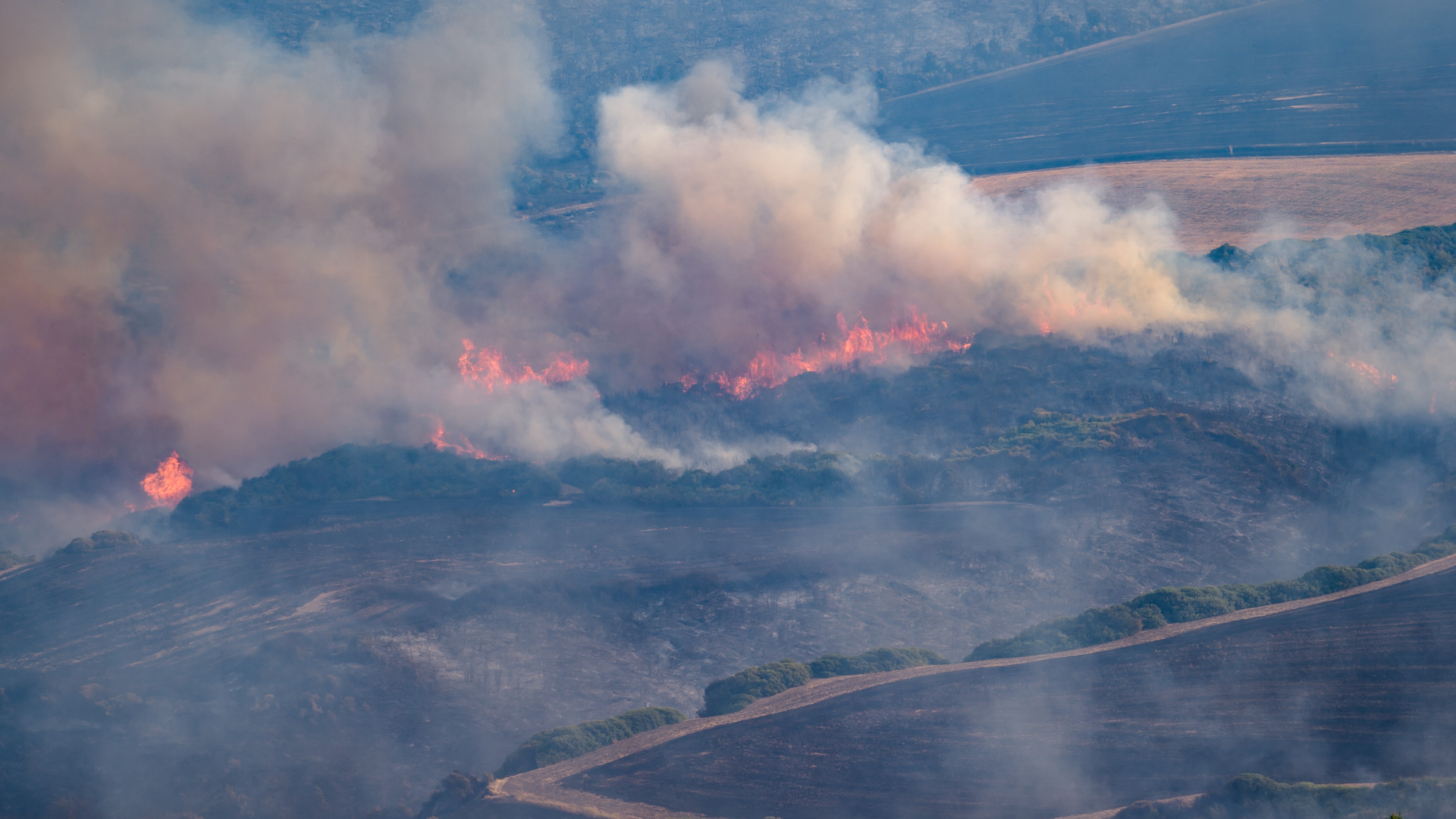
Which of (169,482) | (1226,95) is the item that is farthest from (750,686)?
(1226,95)

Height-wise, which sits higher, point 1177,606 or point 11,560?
point 11,560

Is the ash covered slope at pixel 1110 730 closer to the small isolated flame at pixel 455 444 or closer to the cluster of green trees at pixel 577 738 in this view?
the cluster of green trees at pixel 577 738

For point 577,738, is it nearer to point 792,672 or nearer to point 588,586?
point 792,672

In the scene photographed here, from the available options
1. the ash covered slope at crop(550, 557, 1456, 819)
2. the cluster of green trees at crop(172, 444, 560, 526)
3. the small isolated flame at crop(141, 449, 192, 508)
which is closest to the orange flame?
the ash covered slope at crop(550, 557, 1456, 819)

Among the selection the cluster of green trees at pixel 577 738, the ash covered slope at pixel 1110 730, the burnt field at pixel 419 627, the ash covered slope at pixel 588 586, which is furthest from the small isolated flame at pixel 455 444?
the ash covered slope at pixel 1110 730

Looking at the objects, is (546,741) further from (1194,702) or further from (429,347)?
(429,347)

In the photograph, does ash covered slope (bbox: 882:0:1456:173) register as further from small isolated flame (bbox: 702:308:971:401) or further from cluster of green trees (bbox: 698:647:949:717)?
cluster of green trees (bbox: 698:647:949:717)
